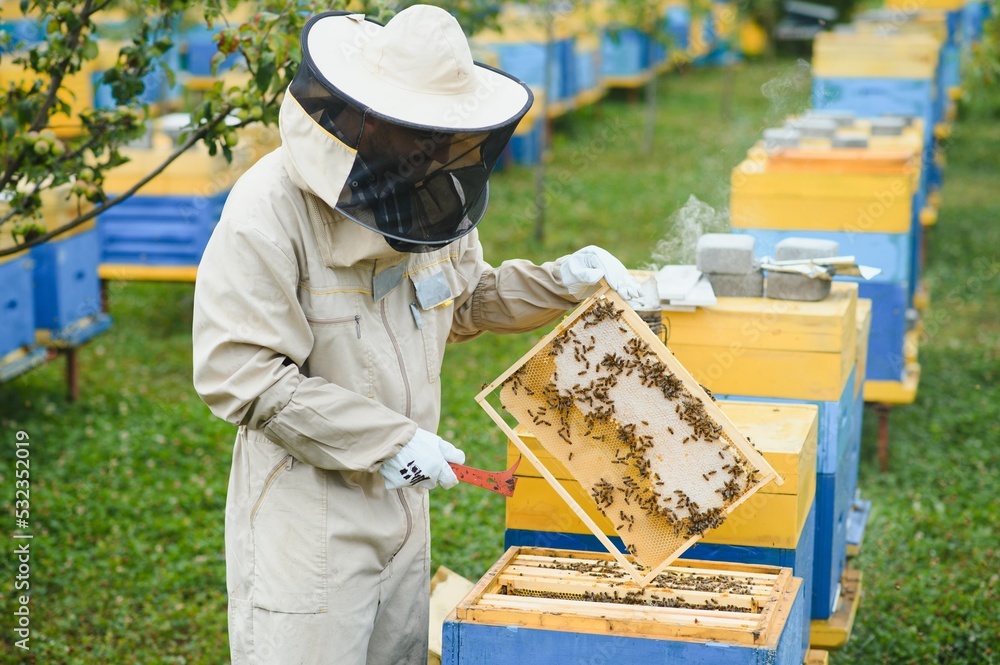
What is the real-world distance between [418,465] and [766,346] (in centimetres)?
140

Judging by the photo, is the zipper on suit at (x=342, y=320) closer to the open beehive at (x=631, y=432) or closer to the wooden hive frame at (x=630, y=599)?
the open beehive at (x=631, y=432)

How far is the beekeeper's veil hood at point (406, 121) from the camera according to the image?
230 cm

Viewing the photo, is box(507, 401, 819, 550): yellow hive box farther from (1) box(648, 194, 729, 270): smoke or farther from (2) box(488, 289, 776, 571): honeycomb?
(1) box(648, 194, 729, 270): smoke

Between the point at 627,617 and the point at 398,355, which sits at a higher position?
the point at 398,355

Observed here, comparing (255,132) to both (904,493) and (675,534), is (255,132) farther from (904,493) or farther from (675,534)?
(675,534)

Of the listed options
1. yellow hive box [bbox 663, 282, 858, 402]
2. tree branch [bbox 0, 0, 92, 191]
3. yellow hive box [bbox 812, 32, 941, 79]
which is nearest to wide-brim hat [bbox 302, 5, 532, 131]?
yellow hive box [bbox 663, 282, 858, 402]

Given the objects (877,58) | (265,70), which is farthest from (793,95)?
(265,70)

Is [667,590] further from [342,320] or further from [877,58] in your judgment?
[877,58]

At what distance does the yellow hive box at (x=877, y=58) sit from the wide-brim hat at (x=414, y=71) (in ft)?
21.1

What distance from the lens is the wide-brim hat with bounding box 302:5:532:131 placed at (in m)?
2.33

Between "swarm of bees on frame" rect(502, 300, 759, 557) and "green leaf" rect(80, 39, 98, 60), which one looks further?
"green leaf" rect(80, 39, 98, 60)

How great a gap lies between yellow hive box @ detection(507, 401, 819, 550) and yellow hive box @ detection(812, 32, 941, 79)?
566cm

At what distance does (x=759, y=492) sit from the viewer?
2867 mm

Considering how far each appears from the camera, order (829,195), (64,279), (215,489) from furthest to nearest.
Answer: (64,279)
(215,489)
(829,195)
